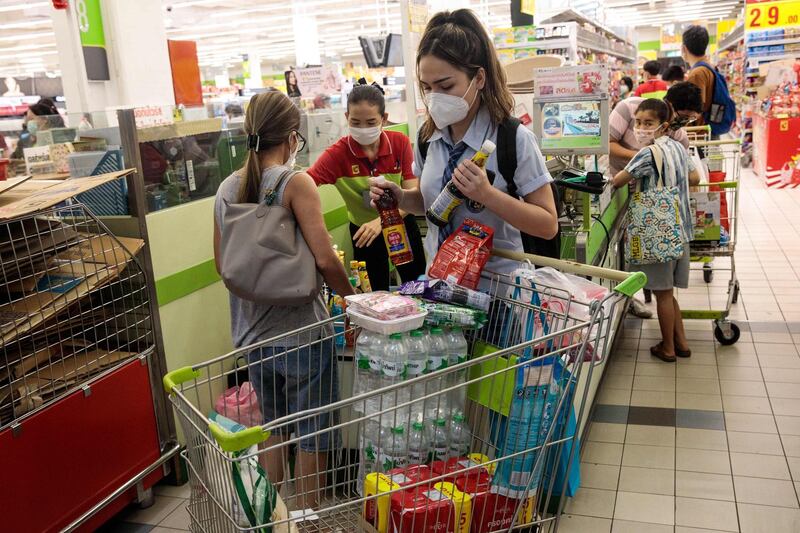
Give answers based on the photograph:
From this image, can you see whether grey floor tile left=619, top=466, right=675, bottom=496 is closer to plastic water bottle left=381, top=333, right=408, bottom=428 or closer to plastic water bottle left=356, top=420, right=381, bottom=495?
plastic water bottle left=356, top=420, right=381, bottom=495

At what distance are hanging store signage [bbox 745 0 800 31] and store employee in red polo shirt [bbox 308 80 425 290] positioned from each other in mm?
10991

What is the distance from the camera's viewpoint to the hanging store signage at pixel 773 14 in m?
12.0

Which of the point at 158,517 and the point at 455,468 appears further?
the point at 158,517

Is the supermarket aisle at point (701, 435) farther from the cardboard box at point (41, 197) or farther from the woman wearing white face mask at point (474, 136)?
the cardboard box at point (41, 197)

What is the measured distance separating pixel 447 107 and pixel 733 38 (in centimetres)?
1635

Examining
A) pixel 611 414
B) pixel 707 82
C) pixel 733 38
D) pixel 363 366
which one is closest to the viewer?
pixel 363 366

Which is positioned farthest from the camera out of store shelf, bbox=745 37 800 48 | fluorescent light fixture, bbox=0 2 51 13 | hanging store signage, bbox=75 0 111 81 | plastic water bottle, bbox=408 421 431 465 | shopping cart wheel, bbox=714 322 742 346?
fluorescent light fixture, bbox=0 2 51 13

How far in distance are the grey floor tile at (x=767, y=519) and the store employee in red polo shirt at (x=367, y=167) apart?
5.52 feet

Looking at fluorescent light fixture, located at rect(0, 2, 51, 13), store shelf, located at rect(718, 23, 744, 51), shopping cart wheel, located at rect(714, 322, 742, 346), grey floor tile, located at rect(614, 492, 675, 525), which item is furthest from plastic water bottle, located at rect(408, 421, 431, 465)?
fluorescent light fixture, located at rect(0, 2, 51, 13)

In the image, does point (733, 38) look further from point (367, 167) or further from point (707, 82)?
point (367, 167)

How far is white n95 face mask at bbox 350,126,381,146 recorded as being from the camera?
133 inches

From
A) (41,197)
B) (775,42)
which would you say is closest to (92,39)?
(41,197)

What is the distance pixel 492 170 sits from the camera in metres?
2.06

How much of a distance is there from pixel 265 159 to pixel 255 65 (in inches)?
986
